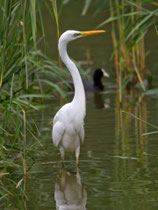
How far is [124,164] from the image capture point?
638 centimetres

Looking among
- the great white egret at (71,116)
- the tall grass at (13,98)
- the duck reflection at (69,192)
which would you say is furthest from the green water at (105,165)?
the great white egret at (71,116)

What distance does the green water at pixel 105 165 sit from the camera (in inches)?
203

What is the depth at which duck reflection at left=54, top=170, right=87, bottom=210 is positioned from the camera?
5.08 meters

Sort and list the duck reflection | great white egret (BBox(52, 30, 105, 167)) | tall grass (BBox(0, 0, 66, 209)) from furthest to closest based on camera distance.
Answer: great white egret (BBox(52, 30, 105, 167)) → tall grass (BBox(0, 0, 66, 209)) → the duck reflection

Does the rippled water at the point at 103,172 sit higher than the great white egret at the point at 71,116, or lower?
lower

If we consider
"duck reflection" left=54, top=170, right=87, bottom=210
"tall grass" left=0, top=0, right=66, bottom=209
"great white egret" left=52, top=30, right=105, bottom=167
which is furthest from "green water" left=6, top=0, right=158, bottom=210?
"great white egret" left=52, top=30, right=105, bottom=167

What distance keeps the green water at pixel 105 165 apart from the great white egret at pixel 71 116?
0.28m

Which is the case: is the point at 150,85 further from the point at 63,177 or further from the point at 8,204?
the point at 8,204

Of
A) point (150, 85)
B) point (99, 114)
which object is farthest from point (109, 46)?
point (99, 114)

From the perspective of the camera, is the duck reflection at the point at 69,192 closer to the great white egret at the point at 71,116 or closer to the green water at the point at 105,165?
the green water at the point at 105,165

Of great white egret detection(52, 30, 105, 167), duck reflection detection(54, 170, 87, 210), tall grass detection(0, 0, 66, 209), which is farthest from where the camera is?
great white egret detection(52, 30, 105, 167)

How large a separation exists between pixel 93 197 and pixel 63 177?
101 cm

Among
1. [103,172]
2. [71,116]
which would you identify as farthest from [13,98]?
[103,172]

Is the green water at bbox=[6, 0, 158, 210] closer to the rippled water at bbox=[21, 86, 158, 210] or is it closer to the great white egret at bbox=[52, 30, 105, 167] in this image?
the rippled water at bbox=[21, 86, 158, 210]
